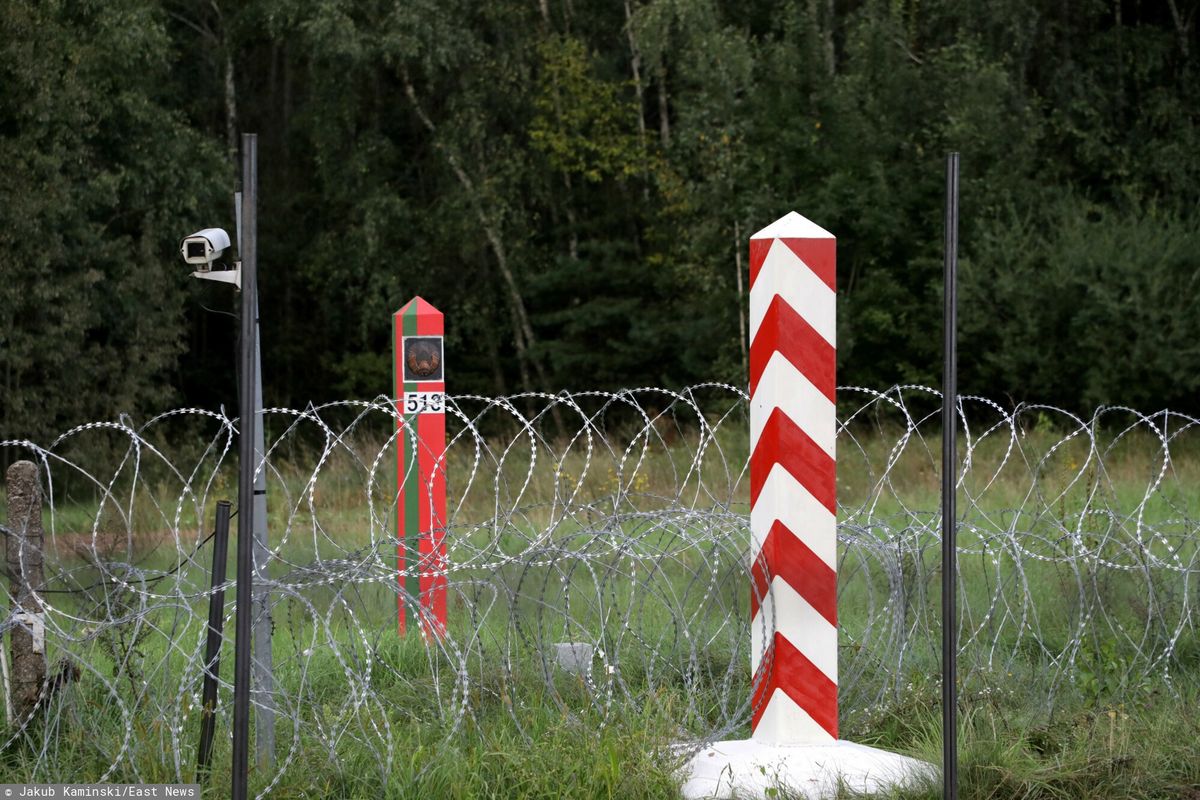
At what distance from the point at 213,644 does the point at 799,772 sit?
6.25ft

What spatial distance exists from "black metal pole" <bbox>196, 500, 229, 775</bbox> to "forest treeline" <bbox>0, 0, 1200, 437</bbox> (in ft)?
50.7

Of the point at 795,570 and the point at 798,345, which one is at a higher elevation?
the point at 798,345

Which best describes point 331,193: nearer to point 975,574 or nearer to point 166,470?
point 166,470

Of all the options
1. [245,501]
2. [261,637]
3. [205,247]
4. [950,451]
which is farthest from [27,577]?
[950,451]

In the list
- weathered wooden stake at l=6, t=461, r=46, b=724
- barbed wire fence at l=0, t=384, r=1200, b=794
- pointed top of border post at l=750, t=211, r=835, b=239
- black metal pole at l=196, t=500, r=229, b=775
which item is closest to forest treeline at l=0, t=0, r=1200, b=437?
barbed wire fence at l=0, t=384, r=1200, b=794

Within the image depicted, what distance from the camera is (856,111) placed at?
2258 cm

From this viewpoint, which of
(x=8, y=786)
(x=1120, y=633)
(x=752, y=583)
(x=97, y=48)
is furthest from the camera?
(x=97, y=48)

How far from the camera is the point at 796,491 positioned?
4793 millimetres

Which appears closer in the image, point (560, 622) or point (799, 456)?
point (799, 456)

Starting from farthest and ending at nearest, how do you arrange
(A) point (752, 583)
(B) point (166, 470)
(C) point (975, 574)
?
(B) point (166, 470) < (C) point (975, 574) < (A) point (752, 583)

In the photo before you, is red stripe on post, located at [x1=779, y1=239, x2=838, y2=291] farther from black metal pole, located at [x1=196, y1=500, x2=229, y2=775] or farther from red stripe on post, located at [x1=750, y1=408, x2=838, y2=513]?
black metal pole, located at [x1=196, y1=500, x2=229, y2=775]

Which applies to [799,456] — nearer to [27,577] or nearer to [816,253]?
[816,253]

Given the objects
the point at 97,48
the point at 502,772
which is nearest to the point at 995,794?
the point at 502,772

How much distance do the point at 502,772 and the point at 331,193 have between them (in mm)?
24823
